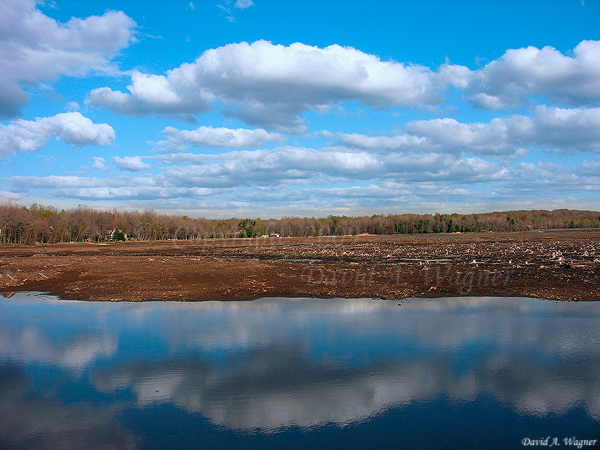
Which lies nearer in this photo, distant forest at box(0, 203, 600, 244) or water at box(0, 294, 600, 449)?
water at box(0, 294, 600, 449)

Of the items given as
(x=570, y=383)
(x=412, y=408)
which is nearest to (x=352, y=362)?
(x=412, y=408)

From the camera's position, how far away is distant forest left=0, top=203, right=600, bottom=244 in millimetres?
100938

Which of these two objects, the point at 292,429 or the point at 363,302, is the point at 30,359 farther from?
the point at 363,302

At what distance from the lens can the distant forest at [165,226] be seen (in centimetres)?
10094

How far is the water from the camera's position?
7059 millimetres

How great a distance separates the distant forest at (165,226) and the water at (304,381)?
106617 millimetres

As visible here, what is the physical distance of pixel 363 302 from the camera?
712 inches

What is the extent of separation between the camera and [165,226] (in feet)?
475

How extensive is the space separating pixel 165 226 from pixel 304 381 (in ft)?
477

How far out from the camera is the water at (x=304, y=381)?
7.06m

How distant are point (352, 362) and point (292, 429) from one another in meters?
3.41

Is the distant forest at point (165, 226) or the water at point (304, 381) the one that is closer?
the water at point (304, 381)

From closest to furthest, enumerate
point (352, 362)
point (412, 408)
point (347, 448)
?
point (347, 448), point (412, 408), point (352, 362)

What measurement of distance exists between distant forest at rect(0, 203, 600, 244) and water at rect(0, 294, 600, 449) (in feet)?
350
